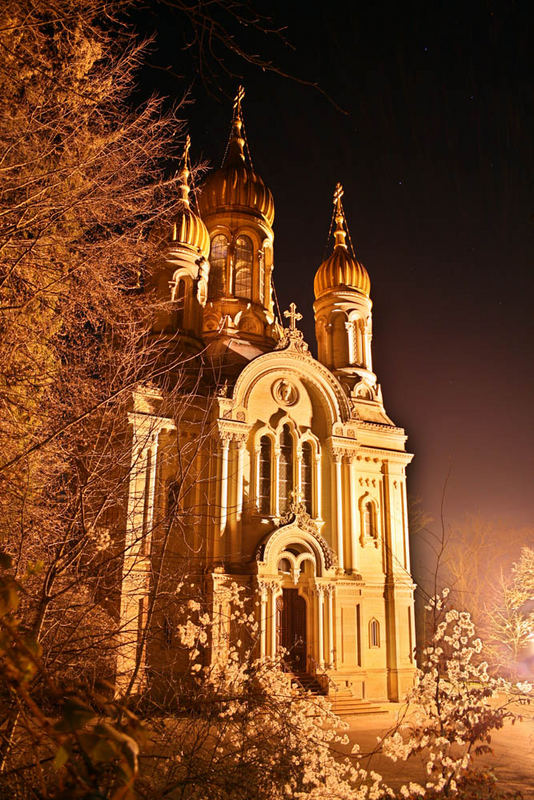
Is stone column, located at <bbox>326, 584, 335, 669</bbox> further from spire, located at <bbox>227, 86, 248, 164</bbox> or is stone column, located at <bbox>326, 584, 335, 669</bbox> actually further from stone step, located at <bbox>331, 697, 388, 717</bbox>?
spire, located at <bbox>227, 86, 248, 164</bbox>

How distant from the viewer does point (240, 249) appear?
82.5ft

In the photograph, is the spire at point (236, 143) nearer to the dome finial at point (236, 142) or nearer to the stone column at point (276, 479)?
the dome finial at point (236, 142)

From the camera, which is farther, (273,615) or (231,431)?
(231,431)

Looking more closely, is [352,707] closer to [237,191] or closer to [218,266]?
[218,266]

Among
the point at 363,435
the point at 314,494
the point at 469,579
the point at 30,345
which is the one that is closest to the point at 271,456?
the point at 314,494

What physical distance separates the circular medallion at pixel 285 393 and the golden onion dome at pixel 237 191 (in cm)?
841

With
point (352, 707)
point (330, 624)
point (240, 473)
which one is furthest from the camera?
point (240, 473)

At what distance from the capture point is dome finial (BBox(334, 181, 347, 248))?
91.4ft

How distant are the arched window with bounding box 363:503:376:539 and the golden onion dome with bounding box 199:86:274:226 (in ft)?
41.0

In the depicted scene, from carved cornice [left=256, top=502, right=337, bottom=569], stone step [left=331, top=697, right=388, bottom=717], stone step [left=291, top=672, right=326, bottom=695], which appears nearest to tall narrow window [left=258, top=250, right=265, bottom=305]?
carved cornice [left=256, top=502, right=337, bottom=569]

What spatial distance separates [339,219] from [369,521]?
1417 cm

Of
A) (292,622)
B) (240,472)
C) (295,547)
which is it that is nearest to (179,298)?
(240,472)

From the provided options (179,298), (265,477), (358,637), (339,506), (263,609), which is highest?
(179,298)

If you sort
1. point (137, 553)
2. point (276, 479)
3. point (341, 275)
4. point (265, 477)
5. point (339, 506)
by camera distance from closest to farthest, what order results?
point (137, 553) → point (276, 479) → point (265, 477) → point (339, 506) → point (341, 275)
